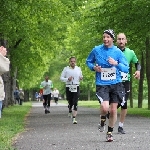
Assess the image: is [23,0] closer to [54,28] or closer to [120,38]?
[120,38]

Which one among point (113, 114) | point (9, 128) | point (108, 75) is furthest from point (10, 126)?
point (108, 75)

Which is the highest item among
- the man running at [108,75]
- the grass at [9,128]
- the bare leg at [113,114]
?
the man running at [108,75]

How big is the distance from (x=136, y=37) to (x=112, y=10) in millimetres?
1890

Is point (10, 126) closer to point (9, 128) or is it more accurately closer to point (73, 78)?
point (9, 128)

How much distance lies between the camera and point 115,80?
10.2m

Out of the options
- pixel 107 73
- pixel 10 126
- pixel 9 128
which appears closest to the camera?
pixel 107 73

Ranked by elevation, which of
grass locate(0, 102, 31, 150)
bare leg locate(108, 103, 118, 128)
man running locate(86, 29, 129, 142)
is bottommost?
grass locate(0, 102, 31, 150)

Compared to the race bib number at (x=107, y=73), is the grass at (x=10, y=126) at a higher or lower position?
lower

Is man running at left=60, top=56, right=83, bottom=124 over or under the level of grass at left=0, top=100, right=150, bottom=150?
over

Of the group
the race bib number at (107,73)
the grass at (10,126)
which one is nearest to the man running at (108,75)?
the race bib number at (107,73)

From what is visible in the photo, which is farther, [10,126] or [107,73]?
[10,126]

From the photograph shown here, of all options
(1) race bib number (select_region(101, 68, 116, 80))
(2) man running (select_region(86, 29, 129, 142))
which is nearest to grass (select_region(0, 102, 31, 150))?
(2) man running (select_region(86, 29, 129, 142))

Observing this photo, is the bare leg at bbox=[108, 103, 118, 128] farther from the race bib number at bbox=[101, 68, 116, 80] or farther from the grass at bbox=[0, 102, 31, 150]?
the grass at bbox=[0, 102, 31, 150]

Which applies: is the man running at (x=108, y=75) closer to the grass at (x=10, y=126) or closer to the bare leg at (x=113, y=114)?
the bare leg at (x=113, y=114)
